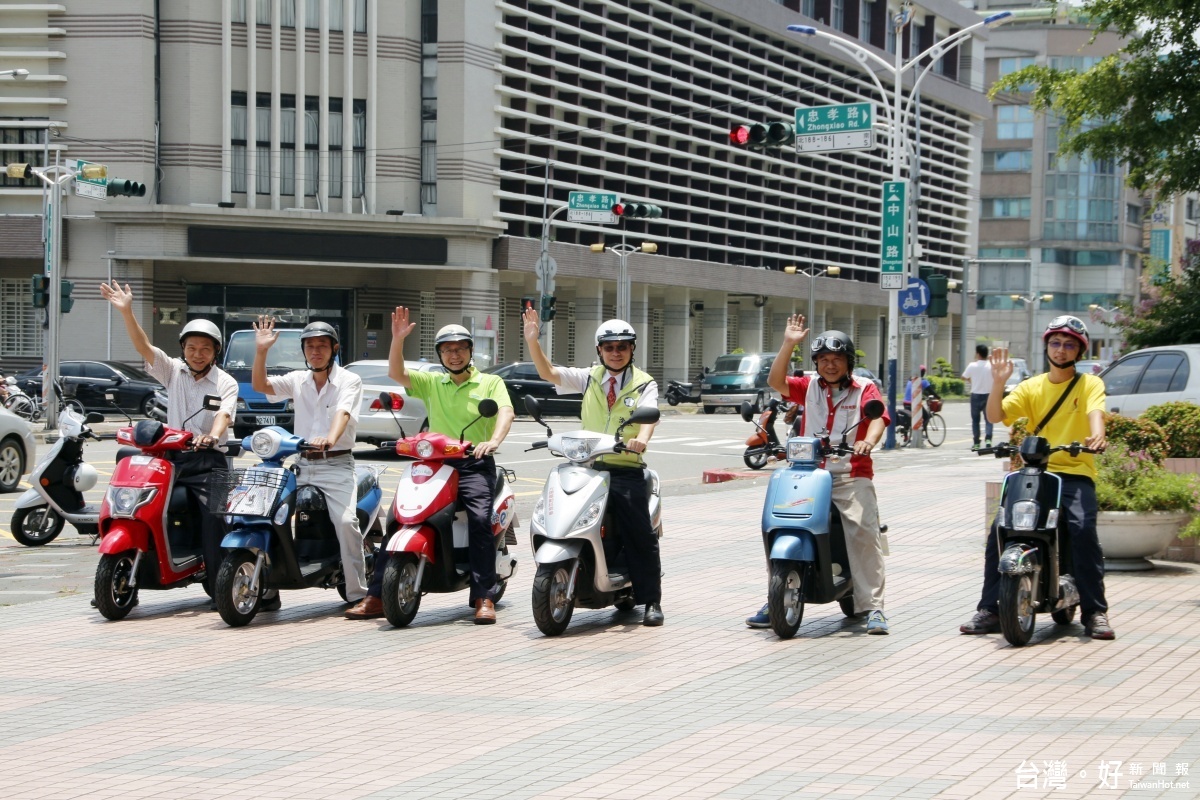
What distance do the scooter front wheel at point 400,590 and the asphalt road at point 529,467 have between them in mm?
638

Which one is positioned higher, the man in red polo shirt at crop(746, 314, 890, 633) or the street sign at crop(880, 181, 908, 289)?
the street sign at crop(880, 181, 908, 289)

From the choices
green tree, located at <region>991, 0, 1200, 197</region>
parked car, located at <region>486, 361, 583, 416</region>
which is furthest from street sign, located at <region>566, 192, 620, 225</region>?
green tree, located at <region>991, 0, 1200, 197</region>

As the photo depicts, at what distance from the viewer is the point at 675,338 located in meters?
59.4

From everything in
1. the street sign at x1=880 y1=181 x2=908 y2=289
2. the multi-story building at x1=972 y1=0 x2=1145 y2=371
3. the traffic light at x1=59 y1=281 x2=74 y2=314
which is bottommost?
the traffic light at x1=59 y1=281 x2=74 y2=314

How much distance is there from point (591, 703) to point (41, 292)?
2628cm

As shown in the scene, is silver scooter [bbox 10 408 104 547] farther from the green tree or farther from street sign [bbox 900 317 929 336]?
street sign [bbox 900 317 929 336]

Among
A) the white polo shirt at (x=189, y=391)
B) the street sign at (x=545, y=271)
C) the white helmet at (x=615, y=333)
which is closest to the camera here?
the white helmet at (x=615, y=333)

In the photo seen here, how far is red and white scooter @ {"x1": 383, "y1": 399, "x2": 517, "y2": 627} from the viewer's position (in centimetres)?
900

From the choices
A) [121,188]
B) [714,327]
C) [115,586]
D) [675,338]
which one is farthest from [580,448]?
[714,327]

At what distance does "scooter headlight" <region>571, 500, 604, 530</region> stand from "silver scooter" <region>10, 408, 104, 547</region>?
6195 mm

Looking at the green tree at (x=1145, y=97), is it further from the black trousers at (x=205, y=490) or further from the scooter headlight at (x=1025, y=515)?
the black trousers at (x=205, y=490)

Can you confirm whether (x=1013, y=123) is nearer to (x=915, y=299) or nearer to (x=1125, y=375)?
(x=915, y=299)

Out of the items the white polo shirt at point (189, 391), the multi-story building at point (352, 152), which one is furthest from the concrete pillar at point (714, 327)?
the white polo shirt at point (189, 391)

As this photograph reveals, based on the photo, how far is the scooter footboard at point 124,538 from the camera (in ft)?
30.2
